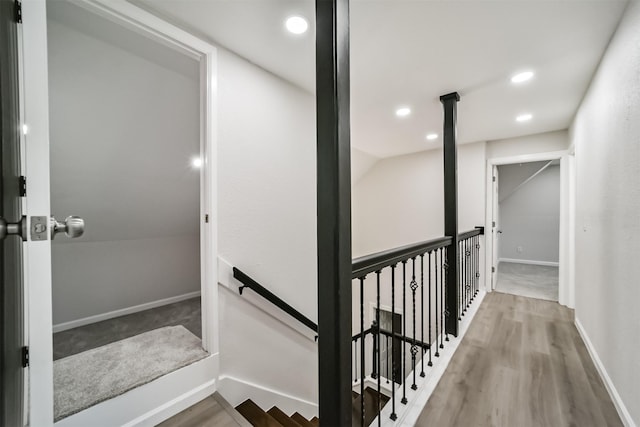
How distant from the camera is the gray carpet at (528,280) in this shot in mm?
3772

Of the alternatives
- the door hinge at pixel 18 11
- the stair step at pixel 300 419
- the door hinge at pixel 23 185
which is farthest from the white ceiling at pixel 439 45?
the stair step at pixel 300 419

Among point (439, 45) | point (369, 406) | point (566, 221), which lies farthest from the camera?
point (369, 406)

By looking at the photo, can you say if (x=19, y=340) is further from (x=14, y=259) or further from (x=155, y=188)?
(x=155, y=188)

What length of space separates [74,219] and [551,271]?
7427mm

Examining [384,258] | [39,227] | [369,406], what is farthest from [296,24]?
[369,406]

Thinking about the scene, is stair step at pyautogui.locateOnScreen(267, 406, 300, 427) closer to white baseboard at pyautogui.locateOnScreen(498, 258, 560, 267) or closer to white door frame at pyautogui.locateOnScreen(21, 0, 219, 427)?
white door frame at pyautogui.locateOnScreen(21, 0, 219, 427)

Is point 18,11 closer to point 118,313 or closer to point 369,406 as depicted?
point 118,313

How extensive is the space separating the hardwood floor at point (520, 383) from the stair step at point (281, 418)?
1.03m

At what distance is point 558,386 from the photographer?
169cm

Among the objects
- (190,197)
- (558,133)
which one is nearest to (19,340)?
(190,197)

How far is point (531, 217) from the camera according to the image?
19.7 feet

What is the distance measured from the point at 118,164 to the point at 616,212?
12.4 ft

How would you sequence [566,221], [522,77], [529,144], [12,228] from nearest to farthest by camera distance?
[12,228] < [522,77] < [566,221] < [529,144]

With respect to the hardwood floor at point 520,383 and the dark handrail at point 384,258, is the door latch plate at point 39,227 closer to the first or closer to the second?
the dark handrail at point 384,258
